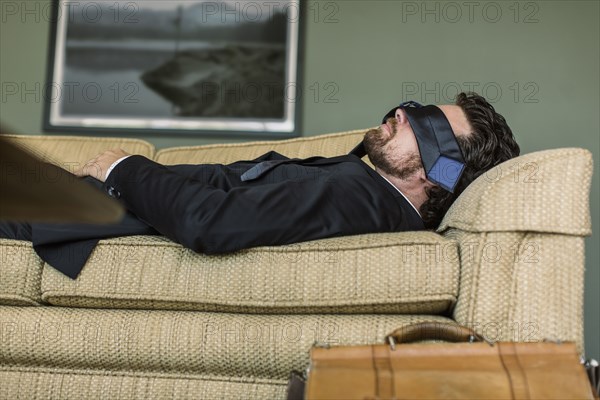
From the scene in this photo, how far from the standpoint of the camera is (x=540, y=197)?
55.5 inches

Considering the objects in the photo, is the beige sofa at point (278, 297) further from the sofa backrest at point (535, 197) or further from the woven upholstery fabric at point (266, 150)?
the woven upholstery fabric at point (266, 150)

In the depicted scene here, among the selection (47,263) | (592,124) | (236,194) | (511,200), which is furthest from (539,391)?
(592,124)

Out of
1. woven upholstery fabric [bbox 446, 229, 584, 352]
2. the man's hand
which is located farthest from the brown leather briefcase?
the man's hand

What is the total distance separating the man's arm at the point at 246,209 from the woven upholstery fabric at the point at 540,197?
27cm

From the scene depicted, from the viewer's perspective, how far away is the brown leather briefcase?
115 cm

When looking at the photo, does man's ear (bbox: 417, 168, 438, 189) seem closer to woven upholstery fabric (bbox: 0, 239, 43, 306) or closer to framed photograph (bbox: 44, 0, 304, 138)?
woven upholstery fabric (bbox: 0, 239, 43, 306)

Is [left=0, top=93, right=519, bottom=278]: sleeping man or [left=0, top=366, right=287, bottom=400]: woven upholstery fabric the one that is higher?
[left=0, top=93, right=519, bottom=278]: sleeping man

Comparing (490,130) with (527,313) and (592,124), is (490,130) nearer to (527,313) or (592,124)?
(527,313)

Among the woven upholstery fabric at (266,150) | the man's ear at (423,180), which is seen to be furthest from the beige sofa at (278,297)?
the woven upholstery fabric at (266,150)

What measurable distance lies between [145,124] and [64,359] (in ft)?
5.41

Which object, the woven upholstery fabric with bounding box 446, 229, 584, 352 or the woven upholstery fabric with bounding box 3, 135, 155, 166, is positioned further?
the woven upholstery fabric with bounding box 3, 135, 155, 166

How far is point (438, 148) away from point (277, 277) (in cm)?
61

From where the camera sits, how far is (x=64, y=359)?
151cm

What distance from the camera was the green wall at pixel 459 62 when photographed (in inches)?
111
